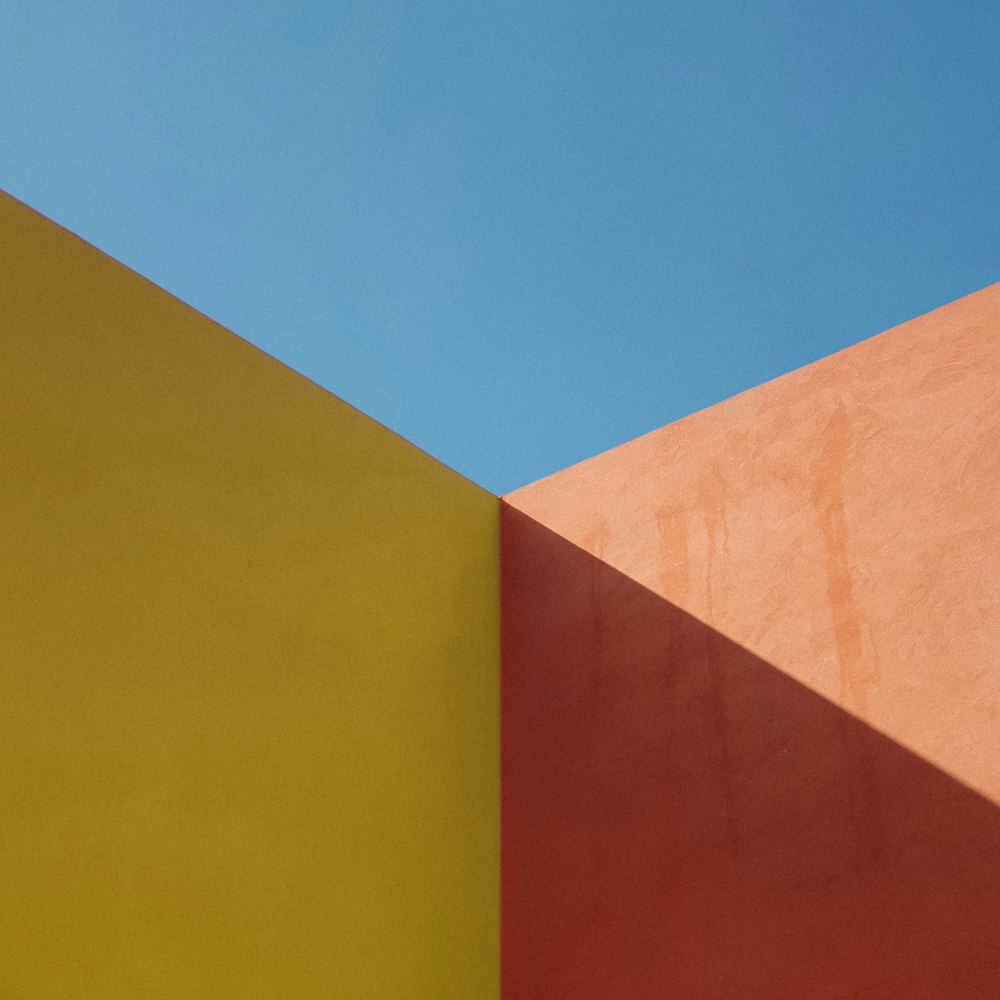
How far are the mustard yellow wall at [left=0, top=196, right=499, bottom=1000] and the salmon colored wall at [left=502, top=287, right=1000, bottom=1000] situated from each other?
1.57 feet

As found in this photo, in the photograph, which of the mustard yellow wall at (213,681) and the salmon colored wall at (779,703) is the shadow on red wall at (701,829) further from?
the mustard yellow wall at (213,681)

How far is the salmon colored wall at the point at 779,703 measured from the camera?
366cm

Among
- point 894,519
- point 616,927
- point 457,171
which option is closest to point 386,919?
point 616,927

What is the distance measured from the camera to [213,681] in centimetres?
384

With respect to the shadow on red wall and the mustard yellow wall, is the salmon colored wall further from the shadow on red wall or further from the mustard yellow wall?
the mustard yellow wall

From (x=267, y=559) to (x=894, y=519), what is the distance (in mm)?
2433

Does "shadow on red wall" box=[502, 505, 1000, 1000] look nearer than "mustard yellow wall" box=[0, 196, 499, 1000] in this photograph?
No

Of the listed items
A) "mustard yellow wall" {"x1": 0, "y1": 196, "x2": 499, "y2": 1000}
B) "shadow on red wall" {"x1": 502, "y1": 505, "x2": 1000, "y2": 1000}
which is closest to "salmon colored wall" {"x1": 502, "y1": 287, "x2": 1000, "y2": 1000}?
"shadow on red wall" {"x1": 502, "y1": 505, "x2": 1000, "y2": 1000}

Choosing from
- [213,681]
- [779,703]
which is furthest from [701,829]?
[213,681]

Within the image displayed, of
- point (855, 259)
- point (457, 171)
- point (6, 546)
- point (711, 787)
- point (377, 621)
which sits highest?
point (457, 171)

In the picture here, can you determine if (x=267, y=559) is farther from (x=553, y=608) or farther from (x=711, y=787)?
(x=711, y=787)

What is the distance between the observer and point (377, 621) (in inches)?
184

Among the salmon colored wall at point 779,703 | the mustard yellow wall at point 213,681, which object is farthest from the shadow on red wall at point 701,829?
the mustard yellow wall at point 213,681

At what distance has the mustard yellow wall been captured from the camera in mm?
3270
